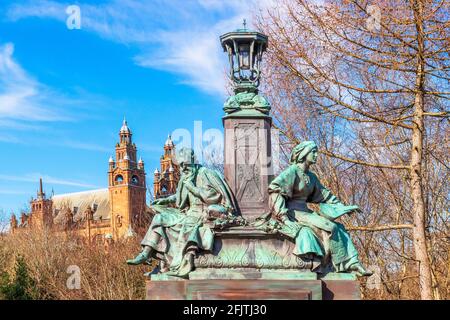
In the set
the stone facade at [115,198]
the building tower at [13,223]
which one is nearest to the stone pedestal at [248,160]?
the building tower at [13,223]

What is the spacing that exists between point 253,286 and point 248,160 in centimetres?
219

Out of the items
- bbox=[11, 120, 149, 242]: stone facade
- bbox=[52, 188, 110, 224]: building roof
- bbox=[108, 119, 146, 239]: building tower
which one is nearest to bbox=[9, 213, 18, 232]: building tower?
bbox=[11, 120, 149, 242]: stone facade

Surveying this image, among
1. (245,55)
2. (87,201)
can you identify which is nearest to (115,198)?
(87,201)

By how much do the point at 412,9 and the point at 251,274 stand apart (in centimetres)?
786

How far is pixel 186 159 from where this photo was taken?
1200 centimetres

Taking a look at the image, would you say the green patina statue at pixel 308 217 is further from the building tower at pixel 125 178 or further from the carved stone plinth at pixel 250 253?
the building tower at pixel 125 178

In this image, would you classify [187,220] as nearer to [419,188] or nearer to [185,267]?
[185,267]

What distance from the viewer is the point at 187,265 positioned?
11008mm

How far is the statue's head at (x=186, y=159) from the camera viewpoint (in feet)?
39.4

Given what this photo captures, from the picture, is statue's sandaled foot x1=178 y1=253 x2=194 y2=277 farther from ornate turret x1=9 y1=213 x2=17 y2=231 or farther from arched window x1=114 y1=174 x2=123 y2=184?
arched window x1=114 y1=174 x2=123 y2=184

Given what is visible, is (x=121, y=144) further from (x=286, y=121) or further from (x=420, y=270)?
(x=420, y=270)

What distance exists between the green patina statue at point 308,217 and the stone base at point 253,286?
0.97ft

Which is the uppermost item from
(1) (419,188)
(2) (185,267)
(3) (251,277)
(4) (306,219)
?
(1) (419,188)
